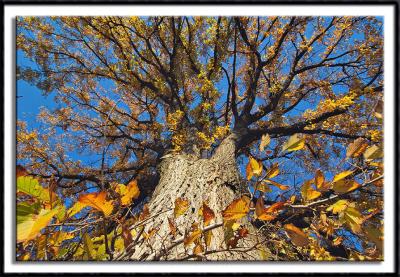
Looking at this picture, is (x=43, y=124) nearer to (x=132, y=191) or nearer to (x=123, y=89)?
(x=123, y=89)

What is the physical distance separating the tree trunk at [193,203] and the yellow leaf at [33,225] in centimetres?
34

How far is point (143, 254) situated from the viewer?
1.06m

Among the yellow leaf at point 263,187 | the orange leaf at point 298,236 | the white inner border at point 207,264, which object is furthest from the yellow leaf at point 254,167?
the white inner border at point 207,264

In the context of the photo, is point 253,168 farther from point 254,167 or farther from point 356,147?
point 356,147

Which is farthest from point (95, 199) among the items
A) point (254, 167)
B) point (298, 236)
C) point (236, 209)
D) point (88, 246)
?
point (298, 236)

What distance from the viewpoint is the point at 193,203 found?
1713 millimetres

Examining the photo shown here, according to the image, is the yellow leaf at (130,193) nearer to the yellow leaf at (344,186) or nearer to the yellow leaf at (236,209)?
the yellow leaf at (236,209)

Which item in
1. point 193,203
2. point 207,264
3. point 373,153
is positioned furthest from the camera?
point 193,203

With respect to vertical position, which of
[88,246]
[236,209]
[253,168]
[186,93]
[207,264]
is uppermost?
[186,93]

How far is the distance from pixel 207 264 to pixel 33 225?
670 millimetres

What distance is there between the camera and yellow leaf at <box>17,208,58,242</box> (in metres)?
0.62

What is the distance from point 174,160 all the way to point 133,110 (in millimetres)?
2223

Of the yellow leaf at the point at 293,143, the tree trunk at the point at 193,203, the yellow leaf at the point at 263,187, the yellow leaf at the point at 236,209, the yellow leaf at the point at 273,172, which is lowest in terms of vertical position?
the tree trunk at the point at 193,203

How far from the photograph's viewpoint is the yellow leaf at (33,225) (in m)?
0.62
